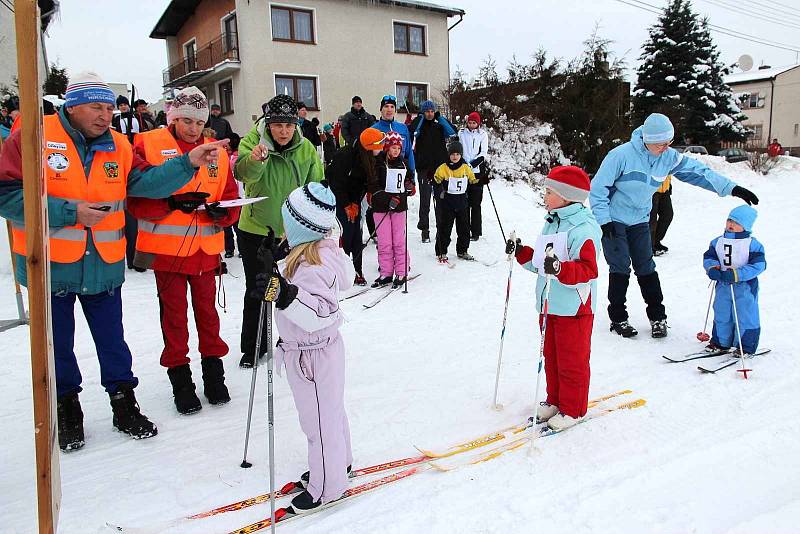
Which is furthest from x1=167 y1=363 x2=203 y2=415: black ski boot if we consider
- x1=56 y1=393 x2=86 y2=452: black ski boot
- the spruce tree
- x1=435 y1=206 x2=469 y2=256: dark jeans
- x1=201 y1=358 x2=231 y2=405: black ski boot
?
the spruce tree

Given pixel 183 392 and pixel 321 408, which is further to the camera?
pixel 183 392

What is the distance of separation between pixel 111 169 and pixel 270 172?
1.31m

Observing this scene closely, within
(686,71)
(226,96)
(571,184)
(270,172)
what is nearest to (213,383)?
(270,172)

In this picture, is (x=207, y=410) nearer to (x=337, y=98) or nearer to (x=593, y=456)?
(x=593, y=456)

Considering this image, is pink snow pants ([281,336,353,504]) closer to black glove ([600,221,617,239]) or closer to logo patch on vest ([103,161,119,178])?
logo patch on vest ([103,161,119,178])

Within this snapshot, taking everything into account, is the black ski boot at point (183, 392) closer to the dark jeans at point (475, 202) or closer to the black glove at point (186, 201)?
the black glove at point (186, 201)

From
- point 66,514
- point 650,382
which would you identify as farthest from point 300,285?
point 650,382

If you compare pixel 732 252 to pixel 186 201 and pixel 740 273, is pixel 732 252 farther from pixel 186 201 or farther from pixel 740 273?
pixel 186 201

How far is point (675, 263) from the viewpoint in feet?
27.4

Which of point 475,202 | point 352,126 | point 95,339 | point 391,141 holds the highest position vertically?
point 352,126

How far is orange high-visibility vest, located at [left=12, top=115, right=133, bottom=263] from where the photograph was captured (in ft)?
10.0

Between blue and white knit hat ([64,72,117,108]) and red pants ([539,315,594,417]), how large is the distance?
3.05m

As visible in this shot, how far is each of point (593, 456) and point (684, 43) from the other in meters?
31.1

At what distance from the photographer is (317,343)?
2684 mm
